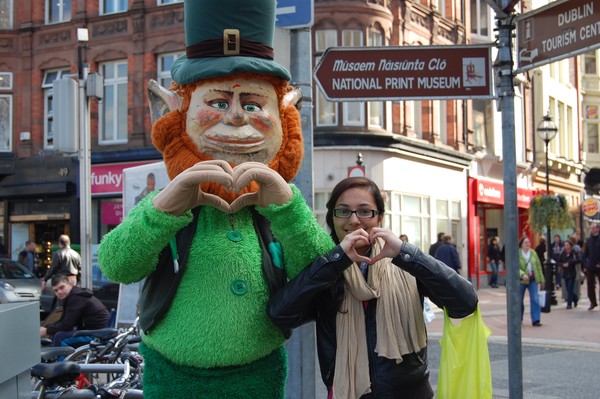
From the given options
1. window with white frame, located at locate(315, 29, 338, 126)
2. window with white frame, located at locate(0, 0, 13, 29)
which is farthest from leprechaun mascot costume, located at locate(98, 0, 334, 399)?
window with white frame, located at locate(0, 0, 13, 29)

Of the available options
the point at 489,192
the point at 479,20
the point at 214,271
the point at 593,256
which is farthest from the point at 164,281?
the point at 479,20

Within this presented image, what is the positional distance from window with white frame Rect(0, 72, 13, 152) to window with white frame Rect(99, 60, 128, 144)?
3.40 meters

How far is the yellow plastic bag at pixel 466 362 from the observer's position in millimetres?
3131

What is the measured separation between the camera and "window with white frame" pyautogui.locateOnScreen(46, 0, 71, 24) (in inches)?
977

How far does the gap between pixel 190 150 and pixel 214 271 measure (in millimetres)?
554

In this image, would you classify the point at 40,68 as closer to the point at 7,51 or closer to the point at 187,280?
the point at 7,51

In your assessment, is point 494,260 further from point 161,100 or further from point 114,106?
point 161,100

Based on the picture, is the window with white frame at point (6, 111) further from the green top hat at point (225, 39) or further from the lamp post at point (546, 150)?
the green top hat at point (225, 39)

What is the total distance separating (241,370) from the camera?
3102 millimetres

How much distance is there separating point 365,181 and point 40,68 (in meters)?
23.3

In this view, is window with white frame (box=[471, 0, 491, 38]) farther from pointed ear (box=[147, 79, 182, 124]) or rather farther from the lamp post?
pointed ear (box=[147, 79, 182, 124])

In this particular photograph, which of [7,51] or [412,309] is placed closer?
[412,309]

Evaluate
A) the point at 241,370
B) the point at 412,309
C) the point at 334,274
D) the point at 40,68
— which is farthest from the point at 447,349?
the point at 40,68

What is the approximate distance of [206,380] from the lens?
120 inches
